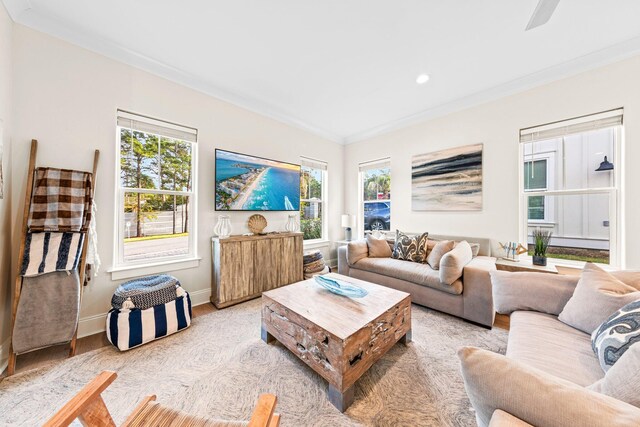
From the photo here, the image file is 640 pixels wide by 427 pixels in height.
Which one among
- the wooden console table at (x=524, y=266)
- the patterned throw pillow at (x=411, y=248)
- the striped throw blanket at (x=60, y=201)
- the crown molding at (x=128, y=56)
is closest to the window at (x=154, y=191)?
the striped throw blanket at (x=60, y=201)

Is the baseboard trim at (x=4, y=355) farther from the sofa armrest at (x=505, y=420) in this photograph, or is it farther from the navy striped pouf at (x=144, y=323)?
the sofa armrest at (x=505, y=420)

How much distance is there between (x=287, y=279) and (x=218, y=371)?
5.33 ft

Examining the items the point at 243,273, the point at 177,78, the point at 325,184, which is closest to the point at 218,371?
the point at 243,273

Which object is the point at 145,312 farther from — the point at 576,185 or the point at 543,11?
the point at 576,185

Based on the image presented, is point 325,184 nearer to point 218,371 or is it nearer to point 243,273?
point 243,273

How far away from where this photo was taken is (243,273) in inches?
108

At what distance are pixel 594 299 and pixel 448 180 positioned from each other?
2.27 m

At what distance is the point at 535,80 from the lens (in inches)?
101

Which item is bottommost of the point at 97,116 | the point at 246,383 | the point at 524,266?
the point at 246,383

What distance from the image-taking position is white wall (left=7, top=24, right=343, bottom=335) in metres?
1.79

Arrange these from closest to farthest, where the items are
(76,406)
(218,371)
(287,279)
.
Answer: (76,406), (218,371), (287,279)

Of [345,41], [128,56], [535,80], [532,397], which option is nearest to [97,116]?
[128,56]

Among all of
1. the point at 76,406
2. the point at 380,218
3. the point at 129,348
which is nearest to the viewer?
the point at 76,406

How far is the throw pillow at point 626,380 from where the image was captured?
0.63 metres
